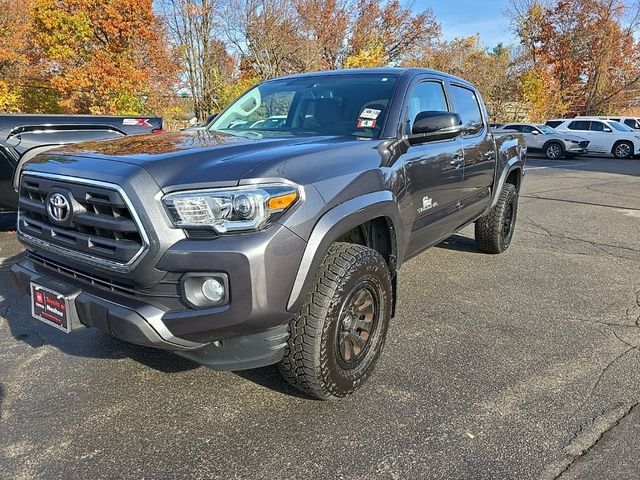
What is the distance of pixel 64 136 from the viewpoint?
556 centimetres

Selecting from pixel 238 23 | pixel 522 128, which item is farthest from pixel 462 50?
pixel 238 23

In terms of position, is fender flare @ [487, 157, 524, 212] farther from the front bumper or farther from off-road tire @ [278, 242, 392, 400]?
the front bumper

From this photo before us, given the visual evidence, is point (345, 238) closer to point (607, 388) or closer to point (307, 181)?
point (307, 181)

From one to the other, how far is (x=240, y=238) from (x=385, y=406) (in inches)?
49.7

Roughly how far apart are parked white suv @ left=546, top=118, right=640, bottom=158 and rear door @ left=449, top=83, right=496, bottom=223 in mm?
19044

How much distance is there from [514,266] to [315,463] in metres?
3.64

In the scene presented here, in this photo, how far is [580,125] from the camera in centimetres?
2170

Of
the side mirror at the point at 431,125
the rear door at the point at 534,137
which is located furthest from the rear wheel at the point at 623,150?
the side mirror at the point at 431,125

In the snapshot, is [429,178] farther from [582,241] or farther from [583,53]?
[583,53]

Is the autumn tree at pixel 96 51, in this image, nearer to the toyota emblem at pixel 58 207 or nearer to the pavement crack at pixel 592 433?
the toyota emblem at pixel 58 207

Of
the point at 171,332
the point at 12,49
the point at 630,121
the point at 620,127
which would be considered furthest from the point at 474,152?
the point at 630,121

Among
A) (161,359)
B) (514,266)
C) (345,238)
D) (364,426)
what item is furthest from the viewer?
(514,266)

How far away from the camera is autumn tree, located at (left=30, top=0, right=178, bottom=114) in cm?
1376

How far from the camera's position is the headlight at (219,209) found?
2.10 meters
